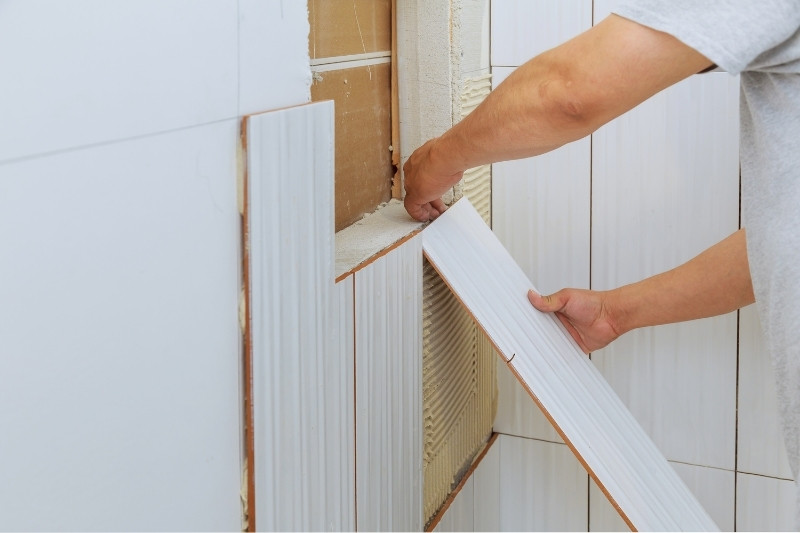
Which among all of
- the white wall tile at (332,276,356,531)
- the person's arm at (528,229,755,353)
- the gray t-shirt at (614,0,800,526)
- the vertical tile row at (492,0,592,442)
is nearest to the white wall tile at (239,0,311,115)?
the white wall tile at (332,276,356,531)

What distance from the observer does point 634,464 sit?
1.58 meters

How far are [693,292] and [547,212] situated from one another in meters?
0.51

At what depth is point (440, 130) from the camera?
1.71 m

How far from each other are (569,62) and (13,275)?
0.73 meters

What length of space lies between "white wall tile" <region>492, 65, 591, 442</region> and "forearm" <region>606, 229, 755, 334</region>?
34 cm

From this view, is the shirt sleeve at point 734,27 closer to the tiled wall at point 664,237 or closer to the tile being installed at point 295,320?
the tile being installed at point 295,320

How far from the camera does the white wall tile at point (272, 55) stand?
0.94 m

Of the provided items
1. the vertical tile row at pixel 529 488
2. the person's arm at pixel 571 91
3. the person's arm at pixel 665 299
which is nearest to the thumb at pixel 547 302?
the person's arm at pixel 665 299

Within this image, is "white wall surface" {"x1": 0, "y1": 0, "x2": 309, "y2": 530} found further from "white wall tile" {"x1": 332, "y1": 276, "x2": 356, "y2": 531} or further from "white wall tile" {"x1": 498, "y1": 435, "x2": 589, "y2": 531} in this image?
"white wall tile" {"x1": 498, "y1": 435, "x2": 589, "y2": 531}

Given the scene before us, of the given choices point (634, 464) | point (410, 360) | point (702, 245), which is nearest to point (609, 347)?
point (702, 245)

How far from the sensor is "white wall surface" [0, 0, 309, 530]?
0.67m

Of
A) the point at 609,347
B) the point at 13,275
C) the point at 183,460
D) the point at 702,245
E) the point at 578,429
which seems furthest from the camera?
the point at 609,347

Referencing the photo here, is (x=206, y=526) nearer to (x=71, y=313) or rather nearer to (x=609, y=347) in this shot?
(x=71, y=313)

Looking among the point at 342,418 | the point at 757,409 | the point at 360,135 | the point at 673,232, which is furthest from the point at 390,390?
the point at 757,409
